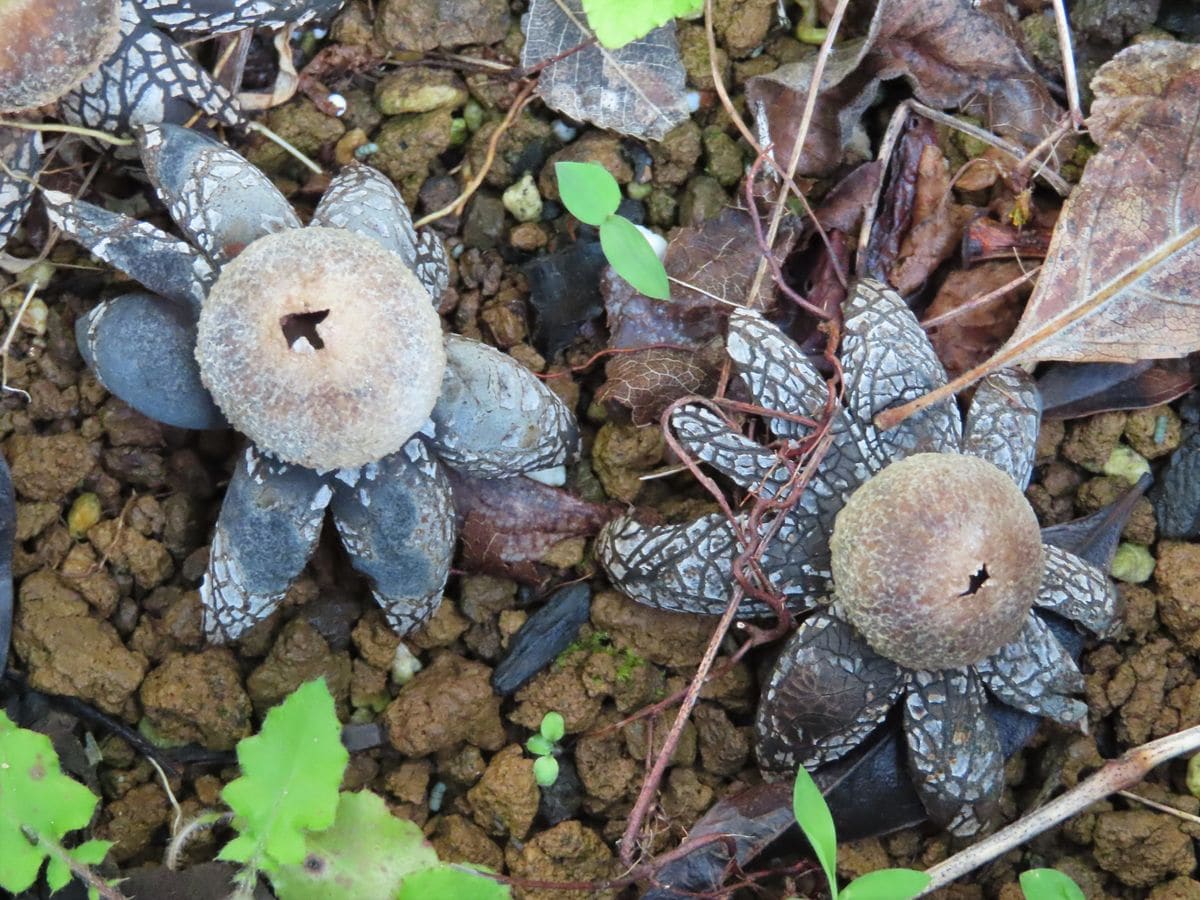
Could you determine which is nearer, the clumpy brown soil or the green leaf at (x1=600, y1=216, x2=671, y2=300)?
the green leaf at (x1=600, y1=216, x2=671, y2=300)

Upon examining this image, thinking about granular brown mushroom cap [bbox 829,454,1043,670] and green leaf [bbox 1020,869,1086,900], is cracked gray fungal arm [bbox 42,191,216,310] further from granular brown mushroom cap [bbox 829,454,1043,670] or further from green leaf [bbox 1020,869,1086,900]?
green leaf [bbox 1020,869,1086,900]

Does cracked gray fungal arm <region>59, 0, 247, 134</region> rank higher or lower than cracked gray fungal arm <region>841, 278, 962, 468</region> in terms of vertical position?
higher

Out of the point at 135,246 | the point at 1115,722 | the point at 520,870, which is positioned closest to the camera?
the point at 135,246

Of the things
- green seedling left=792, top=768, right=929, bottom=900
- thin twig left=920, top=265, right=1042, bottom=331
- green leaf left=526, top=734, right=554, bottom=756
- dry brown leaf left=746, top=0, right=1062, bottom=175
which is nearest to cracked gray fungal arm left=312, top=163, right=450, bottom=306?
dry brown leaf left=746, top=0, right=1062, bottom=175

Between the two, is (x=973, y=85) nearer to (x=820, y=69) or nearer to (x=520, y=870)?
(x=820, y=69)

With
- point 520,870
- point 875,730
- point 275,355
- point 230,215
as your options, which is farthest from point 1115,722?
point 230,215

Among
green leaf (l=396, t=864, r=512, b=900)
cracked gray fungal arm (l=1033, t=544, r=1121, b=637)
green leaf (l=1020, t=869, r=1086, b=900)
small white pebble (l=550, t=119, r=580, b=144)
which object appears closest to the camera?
green leaf (l=396, t=864, r=512, b=900)
